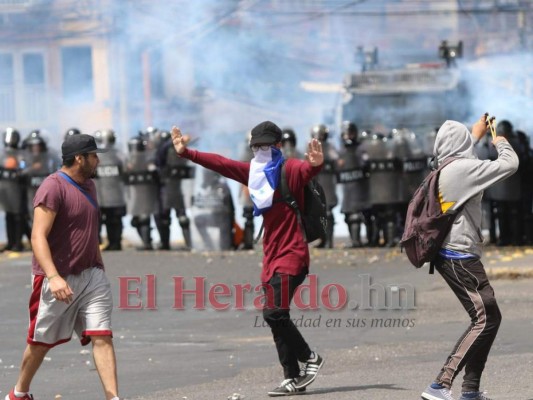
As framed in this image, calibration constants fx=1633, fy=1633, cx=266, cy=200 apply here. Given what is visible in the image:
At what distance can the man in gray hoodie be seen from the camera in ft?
27.3

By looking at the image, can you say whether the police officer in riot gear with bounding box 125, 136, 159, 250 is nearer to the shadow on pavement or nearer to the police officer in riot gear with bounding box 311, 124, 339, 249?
the police officer in riot gear with bounding box 311, 124, 339, 249

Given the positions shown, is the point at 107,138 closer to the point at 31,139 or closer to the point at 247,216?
the point at 31,139

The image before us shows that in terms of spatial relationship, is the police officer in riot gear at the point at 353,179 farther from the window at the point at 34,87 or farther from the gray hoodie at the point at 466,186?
the gray hoodie at the point at 466,186

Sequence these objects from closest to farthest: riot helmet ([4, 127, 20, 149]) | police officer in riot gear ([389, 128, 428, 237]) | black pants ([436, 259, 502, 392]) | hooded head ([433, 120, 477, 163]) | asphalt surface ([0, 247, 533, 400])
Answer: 1. black pants ([436, 259, 502, 392])
2. hooded head ([433, 120, 477, 163])
3. asphalt surface ([0, 247, 533, 400])
4. police officer in riot gear ([389, 128, 428, 237])
5. riot helmet ([4, 127, 20, 149])

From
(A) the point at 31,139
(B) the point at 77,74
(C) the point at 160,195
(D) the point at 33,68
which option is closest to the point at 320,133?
(C) the point at 160,195

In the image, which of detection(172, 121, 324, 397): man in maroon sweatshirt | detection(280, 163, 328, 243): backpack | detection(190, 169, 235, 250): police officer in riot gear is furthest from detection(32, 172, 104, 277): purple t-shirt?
detection(190, 169, 235, 250): police officer in riot gear

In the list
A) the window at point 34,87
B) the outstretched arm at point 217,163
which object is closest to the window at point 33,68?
the window at point 34,87

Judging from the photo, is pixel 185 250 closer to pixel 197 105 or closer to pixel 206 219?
pixel 206 219

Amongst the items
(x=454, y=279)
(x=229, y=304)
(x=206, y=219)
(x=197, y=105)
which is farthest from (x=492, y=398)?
(x=197, y=105)

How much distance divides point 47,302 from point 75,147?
2.63ft

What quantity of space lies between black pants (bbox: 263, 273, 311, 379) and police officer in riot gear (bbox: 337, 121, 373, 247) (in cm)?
1196

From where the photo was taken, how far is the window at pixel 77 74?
31094 mm

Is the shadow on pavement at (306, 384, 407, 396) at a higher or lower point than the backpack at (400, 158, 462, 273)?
lower

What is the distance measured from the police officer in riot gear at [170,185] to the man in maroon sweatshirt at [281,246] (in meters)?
11.5
